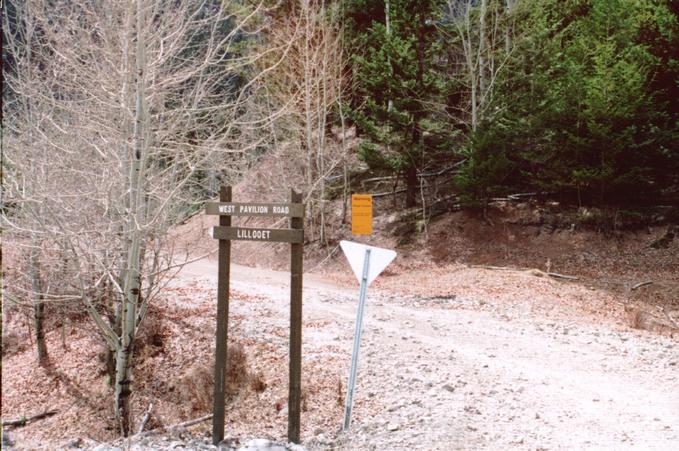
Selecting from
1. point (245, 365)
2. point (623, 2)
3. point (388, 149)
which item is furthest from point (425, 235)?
point (245, 365)

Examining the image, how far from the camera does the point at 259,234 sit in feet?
20.9

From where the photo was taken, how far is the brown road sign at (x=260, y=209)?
6250 mm

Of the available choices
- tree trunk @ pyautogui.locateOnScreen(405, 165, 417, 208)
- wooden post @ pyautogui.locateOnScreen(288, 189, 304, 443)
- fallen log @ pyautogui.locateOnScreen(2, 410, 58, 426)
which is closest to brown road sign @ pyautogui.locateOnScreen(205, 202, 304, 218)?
wooden post @ pyautogui.locateOnScreen(288, 189, 304, 443)

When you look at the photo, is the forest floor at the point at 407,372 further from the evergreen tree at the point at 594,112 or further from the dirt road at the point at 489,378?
the evergreen tree at the point at 594,112

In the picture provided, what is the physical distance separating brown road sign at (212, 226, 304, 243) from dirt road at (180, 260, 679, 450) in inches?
101

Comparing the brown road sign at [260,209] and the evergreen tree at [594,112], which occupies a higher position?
the evergreen tree at [594,112]

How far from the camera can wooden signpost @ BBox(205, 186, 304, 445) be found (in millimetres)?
6297

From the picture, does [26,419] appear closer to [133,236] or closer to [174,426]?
[174,426]

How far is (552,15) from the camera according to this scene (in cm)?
2608

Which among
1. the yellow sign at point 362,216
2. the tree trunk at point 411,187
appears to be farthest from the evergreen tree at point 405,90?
the yellow sign at point 362,216

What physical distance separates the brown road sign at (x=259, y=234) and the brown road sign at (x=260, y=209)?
7.5 inches

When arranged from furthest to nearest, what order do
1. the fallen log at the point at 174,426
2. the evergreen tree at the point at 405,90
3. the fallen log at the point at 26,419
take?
the evergreen tree at the point at 405,90 → the fallen log at the point at 26,419 → the fallen log at the point at 174,426

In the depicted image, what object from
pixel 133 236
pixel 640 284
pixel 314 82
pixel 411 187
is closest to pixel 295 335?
pixel 133 236

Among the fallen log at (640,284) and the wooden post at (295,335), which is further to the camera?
the fallen log at (640,284)
